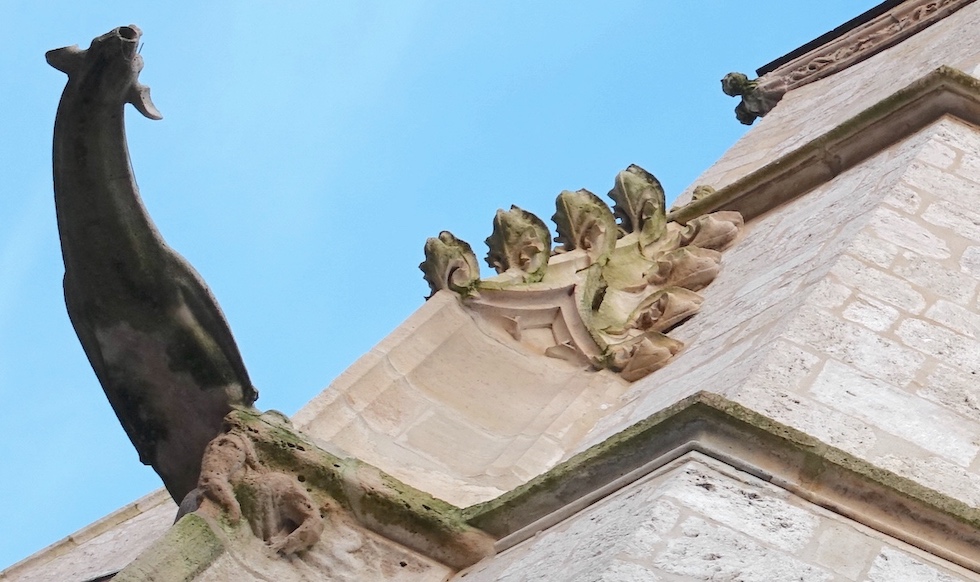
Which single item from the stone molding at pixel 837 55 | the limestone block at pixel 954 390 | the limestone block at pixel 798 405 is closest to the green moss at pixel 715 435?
the limestone block at pixel 798 405

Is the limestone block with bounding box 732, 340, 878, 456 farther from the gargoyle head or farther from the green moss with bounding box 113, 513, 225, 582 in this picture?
the gargoyle head

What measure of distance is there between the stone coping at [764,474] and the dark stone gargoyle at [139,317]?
3.03 feet

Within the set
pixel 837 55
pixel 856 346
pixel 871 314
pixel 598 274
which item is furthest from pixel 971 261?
pixel 837 55

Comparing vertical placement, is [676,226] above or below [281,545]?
above

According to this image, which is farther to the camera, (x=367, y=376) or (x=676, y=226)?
(x=676, y=226)

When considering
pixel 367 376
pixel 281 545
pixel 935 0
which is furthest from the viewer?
pixel 935 0

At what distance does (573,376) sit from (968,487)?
1.96 metres

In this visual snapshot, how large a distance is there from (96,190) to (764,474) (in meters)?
1.69

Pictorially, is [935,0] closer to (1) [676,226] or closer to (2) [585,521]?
(1) [676,226]

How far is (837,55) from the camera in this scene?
32.4 feet

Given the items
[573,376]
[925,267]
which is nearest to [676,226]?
[573,376]

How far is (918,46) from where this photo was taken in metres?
→ 8.86

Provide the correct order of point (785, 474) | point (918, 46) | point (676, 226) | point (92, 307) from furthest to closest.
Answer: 1. point (918, 46)
2. point (676, 226)
3. point (92, 307)
4. point (785, 474)

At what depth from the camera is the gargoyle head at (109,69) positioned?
3947mm
